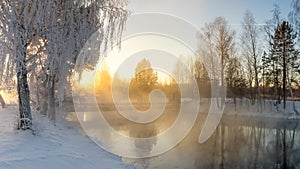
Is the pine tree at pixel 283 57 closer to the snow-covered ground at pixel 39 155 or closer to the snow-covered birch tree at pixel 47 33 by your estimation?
the snow-covered birch tree at pixel 47 33

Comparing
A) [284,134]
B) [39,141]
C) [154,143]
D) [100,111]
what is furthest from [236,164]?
[100,111]

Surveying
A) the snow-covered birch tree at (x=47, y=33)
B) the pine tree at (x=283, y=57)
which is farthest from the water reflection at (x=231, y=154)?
the pine tree at (x=283, y=57)

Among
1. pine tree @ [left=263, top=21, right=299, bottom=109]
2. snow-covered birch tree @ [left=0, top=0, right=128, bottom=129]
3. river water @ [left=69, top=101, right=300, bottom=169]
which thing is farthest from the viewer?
pine tree @ [left=263, top=21, right=299, bottom=109]

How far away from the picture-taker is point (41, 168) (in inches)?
192

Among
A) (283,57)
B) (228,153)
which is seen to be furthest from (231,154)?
(283,57)

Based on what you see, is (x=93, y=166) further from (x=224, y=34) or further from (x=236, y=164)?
(x=224, y=34)

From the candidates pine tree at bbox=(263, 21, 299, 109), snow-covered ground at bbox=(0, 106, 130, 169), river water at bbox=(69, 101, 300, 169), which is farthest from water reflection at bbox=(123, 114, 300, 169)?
pine tree at bbox=(263, 21, 299, 109)

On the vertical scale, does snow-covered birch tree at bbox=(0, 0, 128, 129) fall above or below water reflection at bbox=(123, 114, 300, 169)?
above

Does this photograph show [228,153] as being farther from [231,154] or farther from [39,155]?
[39,155]

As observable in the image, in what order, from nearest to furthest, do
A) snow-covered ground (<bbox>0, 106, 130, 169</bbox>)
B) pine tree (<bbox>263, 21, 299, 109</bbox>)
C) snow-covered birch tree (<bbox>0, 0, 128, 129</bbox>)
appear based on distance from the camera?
snow-covered ground (<bbox>0, 106, 130, 169</bbox>) < snow-covered birch tree (<bbox>0, 0, 128, 129</bbox>) < pine tree (<bbox>263, 21, 299, 109</bbox>)

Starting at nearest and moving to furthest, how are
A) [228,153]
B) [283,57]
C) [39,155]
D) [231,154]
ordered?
1. [39,155]
2. [231,154]
3. [228,153]
4. [283,57]

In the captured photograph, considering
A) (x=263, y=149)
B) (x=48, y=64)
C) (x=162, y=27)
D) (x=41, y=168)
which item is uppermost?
(x=162, y=27)

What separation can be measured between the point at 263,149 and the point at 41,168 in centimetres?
889

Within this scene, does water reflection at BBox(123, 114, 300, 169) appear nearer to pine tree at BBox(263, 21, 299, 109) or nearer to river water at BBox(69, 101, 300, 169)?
river water at BBox(69, 101, 300, 169)
